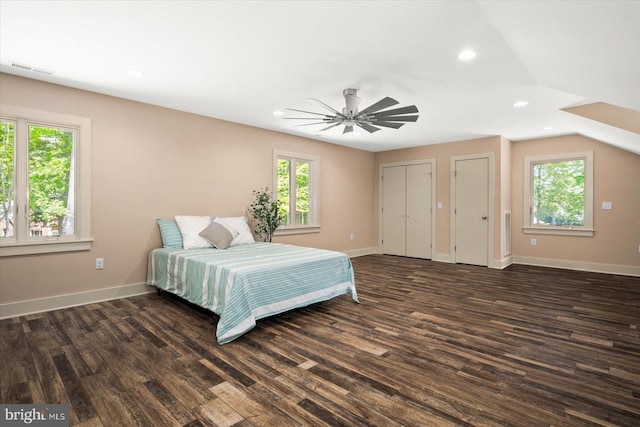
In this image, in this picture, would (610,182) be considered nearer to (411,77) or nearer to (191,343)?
(411,77)

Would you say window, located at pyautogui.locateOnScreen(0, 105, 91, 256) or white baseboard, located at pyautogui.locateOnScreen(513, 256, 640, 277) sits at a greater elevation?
window, located at pyautogui.locateOnScreen(0, 105, 91, 256)

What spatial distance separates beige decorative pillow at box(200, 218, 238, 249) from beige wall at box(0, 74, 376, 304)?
1.72 ft

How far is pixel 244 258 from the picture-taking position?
11.4 feet

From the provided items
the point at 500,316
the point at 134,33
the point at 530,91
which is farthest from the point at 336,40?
the point at 500,316

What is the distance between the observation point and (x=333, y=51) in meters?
2.76

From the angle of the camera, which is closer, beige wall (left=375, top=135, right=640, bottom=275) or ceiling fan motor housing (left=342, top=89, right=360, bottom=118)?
ceiling fan motor housing (left=342, top=89, right=360, bottom=118)

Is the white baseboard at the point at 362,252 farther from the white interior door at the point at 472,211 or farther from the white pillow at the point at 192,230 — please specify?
the white pillow at the point at 192,230

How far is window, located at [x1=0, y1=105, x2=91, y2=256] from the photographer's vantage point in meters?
3.30

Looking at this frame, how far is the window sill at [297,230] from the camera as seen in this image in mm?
5734

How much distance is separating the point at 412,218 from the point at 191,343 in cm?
546

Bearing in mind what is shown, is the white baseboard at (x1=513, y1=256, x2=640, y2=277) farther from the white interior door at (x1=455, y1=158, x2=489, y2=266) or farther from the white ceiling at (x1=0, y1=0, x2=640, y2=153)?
the white ceiling at (x1=0, y1=0, x2=640, y2=153)

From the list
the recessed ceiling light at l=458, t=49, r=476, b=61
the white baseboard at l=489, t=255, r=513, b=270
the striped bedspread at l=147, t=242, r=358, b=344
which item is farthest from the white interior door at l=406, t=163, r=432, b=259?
the recessed ceiling light at l=458, t=49, r=476, b=61

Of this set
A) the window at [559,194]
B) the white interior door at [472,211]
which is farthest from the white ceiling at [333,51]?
the white interior door at [472,211]

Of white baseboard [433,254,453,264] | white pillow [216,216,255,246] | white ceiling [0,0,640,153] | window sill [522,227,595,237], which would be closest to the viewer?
white ceiling [0,0,640,153]
